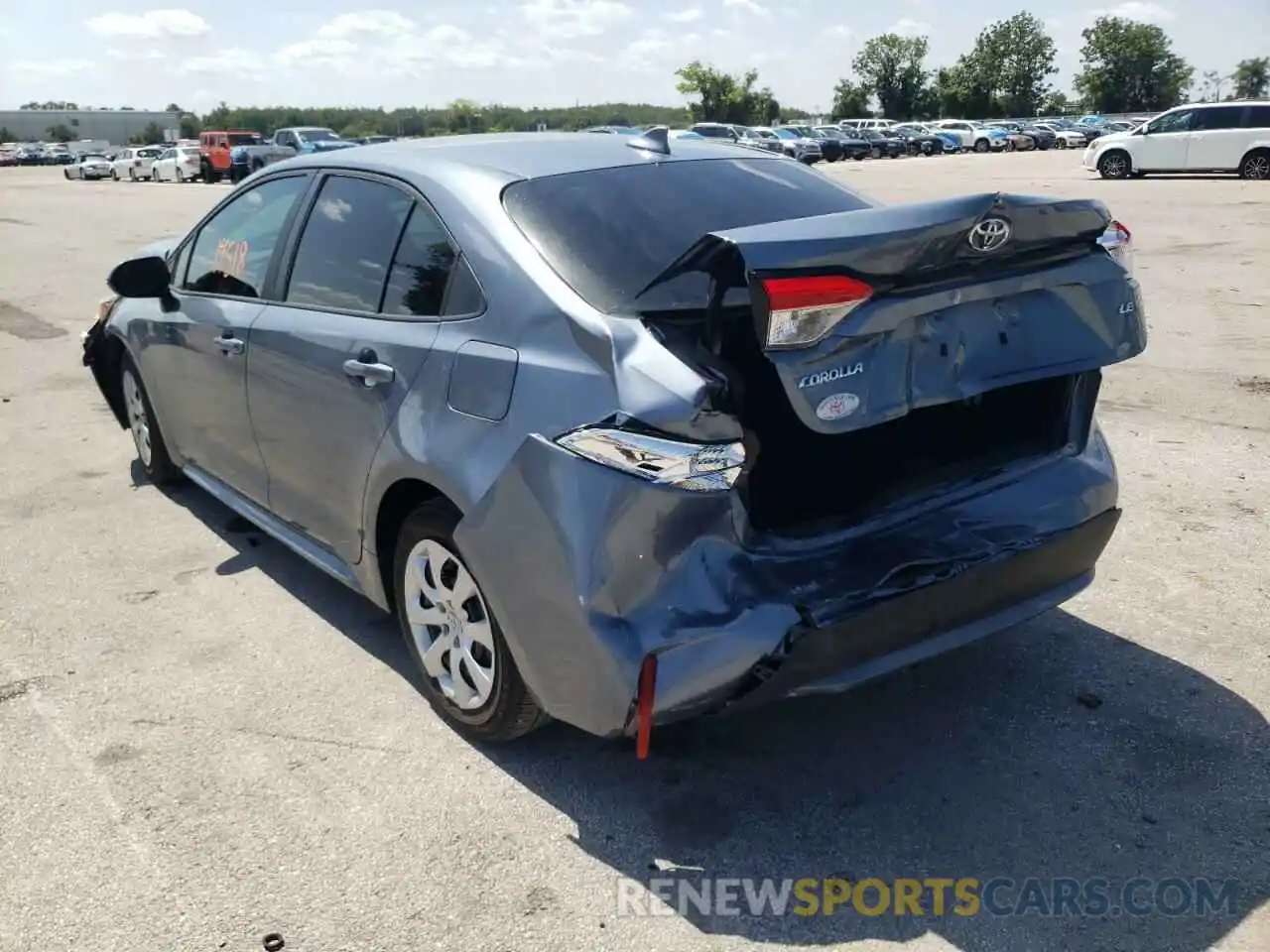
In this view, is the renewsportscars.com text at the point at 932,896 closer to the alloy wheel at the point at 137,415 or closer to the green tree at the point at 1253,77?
the alloy wheel at the point at 137,415

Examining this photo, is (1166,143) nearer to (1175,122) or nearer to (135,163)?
(1175,122)

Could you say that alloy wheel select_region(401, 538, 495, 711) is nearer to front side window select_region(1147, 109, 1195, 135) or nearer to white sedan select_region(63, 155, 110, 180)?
front side window select_region(1147, 109, 1195, 135)

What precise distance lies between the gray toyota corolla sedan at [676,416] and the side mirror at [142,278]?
1.15 metres

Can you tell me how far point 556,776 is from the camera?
313 centimetres

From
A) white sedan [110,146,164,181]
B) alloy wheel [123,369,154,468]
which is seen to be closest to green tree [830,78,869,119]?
white sedan [110,146,164,181]

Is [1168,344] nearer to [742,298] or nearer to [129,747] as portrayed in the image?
[742,298]

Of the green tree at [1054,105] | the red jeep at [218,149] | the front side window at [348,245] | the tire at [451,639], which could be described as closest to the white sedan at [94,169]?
the red jeep at [218,149]

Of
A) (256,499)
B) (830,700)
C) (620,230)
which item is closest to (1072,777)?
(830,700)

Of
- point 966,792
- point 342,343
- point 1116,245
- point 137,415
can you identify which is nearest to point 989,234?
point 1116,245

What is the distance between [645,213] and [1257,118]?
26471 mm

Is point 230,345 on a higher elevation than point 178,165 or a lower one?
higher

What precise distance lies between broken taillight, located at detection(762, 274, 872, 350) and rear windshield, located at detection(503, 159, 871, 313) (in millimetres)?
412

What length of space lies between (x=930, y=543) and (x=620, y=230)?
1.23 metres

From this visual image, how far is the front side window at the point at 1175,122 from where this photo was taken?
2545 centimetres
